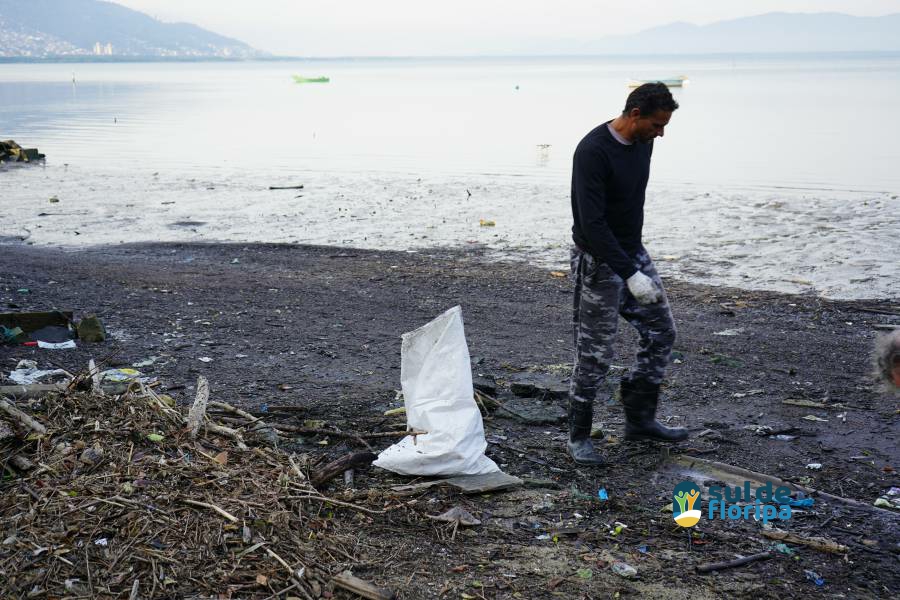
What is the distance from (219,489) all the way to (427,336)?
51.2 inches

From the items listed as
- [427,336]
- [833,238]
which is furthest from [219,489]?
[833,238]

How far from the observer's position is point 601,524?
4043 mm

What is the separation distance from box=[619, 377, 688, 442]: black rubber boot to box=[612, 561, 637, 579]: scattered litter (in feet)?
4.66

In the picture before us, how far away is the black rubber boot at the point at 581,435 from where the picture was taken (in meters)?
4.71

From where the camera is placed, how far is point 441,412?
4.46 metres

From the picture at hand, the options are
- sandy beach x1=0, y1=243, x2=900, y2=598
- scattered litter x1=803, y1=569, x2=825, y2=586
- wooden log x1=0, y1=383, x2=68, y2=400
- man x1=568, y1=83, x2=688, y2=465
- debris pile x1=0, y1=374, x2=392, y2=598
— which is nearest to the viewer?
debris pile x1=0, y1=374, x2=392, y2=598

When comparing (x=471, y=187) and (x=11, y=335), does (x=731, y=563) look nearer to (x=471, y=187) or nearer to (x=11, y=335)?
(x=11, y=335)

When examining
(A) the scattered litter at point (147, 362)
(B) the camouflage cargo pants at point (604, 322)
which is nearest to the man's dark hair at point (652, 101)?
(B) the camouflage cargo pants at point (604, 322)

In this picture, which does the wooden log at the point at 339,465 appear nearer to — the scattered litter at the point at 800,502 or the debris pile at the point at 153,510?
the debris pile at the point at 153,510

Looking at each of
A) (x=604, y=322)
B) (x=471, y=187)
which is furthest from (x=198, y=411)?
(x=471, y=187)

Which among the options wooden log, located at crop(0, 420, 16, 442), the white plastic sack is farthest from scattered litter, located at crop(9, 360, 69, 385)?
the white plastic sack

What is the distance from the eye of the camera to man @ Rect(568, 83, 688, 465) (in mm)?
4297

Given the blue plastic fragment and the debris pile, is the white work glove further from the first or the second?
the debris pile

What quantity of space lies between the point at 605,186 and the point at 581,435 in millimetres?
1389
